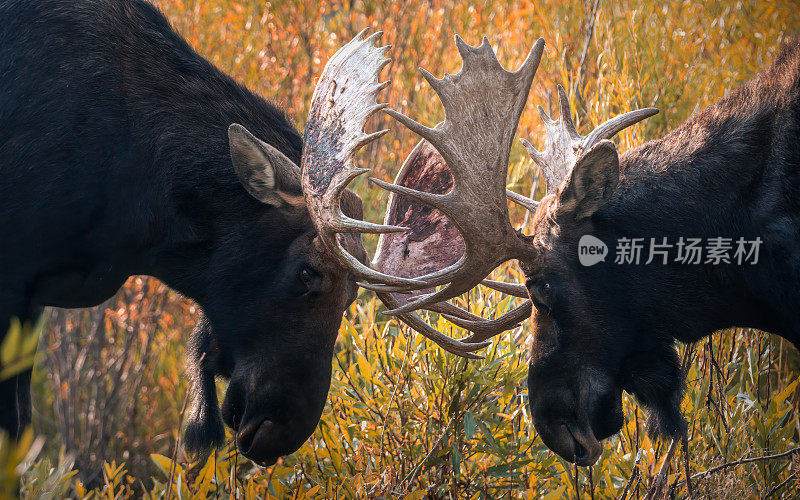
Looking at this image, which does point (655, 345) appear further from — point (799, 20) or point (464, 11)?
point (464, 11)

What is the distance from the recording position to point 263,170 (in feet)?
9.99

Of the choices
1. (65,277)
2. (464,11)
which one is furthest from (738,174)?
(464,11)

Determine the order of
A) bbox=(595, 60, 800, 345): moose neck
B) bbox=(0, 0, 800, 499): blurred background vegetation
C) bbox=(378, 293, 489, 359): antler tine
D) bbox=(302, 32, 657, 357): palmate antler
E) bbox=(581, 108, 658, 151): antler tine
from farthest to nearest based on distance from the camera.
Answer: bbox=(0, 0, 800, 499): blurred background vegetation → bbox=(378, 293, 489, 359): antler tine → bbox=(581, 108, 658, 151): antler tine → bbox=(595, 60, 800, 345): moose neck → bbox=(302, 32, 657, 357): palmate antler

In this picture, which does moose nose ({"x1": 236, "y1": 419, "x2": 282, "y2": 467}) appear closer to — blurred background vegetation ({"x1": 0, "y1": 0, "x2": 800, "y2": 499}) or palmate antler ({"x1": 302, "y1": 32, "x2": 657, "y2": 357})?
blurred background vegetation ({"x1": 0, "y1": 0, "x2": 800, "y2": 499})

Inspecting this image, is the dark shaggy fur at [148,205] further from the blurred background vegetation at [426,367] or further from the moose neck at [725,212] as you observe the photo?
the moose neck at [725,212]

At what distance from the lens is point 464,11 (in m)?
7.68

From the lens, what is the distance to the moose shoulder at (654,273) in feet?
10.3

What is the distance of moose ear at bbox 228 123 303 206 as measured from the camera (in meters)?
2.96

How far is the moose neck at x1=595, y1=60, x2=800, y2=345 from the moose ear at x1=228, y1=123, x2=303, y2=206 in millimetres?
1232

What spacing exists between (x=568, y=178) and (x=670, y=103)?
2771mm

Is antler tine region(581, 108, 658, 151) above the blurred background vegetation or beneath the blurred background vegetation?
above

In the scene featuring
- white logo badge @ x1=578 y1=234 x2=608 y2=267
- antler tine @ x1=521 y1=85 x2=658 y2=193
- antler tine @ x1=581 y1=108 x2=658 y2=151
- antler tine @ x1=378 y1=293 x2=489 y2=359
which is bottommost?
antler tine @ x1=378 y1=293 x2=489 y2=359

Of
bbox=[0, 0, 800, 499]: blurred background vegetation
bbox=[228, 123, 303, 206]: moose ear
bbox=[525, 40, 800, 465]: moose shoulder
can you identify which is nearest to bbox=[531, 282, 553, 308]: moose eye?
bbox=[525, 40, 800, 465]: moose shoulder

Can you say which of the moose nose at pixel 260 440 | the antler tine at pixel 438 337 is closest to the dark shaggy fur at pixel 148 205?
the moose nose at pixel 260 440
